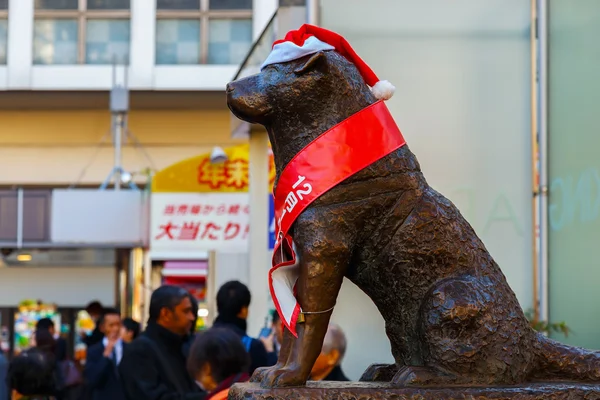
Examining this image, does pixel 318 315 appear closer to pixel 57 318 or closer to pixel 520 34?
pixel 520 34

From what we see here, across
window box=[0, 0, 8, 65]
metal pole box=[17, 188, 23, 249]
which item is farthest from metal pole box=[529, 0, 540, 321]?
window box=[0, 0, 8, 65]

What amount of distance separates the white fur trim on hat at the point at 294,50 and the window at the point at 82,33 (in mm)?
21065

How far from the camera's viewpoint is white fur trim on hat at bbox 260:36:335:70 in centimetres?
260

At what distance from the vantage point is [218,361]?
490 cm

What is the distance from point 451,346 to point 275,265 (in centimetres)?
45

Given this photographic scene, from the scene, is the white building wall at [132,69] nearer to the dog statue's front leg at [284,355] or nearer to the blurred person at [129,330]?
the blurred person at [129,330]

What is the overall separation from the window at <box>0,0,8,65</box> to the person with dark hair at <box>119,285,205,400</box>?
18.4m

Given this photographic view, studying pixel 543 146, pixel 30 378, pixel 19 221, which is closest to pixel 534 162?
pixel 543 146

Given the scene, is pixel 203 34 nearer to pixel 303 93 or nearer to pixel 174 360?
pixel 174 360

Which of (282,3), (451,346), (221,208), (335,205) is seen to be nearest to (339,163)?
(335,205)

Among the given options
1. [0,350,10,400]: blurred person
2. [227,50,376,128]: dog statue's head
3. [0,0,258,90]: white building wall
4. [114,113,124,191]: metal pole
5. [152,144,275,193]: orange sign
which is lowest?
[0,350,10,400]: blurred person

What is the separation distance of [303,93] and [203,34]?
21.1 metres

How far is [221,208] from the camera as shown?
1384 centimetres

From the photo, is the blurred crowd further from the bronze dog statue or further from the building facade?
the building facade
